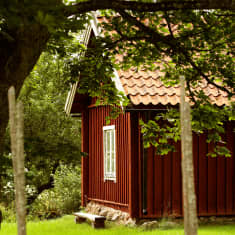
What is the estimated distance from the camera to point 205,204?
12812mm

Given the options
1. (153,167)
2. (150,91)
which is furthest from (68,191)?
(150,91)

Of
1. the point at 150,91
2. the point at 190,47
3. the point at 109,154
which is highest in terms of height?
the point at 190,47

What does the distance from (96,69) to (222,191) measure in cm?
557

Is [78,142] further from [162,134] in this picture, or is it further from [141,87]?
[162,134]

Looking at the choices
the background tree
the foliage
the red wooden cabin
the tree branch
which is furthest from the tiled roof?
the background tree

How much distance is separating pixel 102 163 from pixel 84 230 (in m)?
2.86

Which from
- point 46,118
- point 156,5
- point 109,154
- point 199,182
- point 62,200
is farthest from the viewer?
point 46,118

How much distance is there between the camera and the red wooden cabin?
465 inches

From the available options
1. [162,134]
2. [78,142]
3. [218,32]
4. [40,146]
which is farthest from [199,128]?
[78,142]

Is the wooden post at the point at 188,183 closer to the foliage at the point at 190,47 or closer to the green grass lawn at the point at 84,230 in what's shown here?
the foliage at the point at 190,47

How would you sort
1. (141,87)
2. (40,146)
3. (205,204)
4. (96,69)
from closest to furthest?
(40,146) → (96,69) → (141,87) → (205,204)

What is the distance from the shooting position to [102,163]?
49.1ft

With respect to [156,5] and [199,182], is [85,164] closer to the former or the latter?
[199,182]

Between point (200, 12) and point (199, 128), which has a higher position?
point (200, 12)
